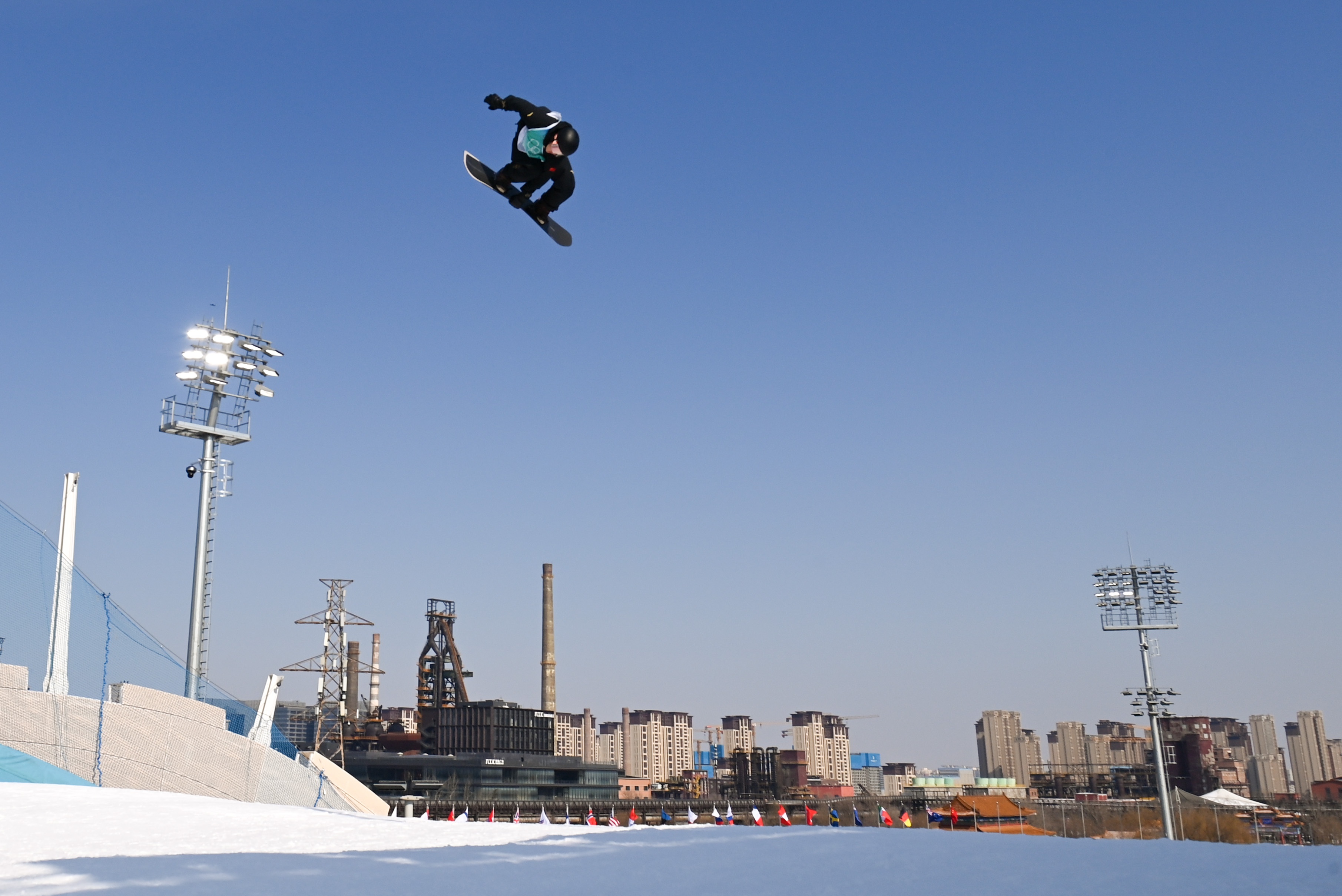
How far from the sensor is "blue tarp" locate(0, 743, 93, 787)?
69.7ft

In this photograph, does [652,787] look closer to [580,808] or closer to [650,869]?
[580,808]

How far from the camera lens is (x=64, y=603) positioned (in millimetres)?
23516

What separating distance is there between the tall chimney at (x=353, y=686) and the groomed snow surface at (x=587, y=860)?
105 metres

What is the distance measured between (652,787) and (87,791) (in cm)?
12919

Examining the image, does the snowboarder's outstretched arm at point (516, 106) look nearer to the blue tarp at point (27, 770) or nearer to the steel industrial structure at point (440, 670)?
the blue tarp at point (27, 770)

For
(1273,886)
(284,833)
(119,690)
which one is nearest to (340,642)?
(119,690)

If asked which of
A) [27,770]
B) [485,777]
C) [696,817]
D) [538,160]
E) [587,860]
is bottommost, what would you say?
[485,777]

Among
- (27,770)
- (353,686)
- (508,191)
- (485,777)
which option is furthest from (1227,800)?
(353,686)

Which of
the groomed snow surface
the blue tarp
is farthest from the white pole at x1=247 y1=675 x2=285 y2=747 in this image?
the groomed snow surface

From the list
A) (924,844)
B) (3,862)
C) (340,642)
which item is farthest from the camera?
(340,642)

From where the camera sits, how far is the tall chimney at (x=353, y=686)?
114 m

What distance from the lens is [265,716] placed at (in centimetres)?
2880

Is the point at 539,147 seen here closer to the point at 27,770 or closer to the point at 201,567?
the point at 27,770

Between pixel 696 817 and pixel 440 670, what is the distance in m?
61.6
